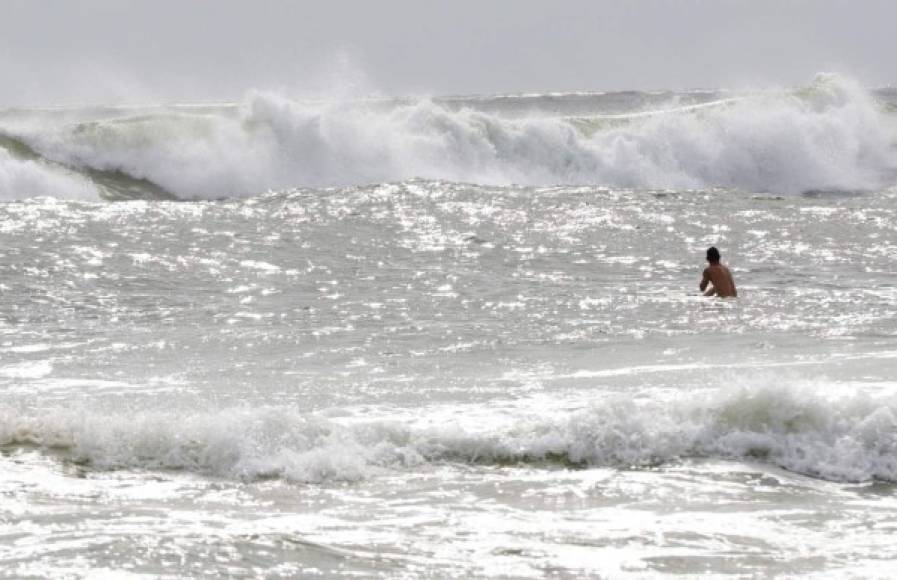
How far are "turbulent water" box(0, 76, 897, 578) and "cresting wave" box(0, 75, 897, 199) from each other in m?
0.36

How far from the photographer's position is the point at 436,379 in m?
10.9

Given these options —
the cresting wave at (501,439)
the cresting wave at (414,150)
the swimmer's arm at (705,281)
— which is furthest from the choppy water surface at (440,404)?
the cresting wave at (414,150)

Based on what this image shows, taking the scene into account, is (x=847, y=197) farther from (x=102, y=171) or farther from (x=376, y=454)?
(x=376, y=454)

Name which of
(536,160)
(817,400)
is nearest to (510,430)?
(817,400)

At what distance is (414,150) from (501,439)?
19719mm

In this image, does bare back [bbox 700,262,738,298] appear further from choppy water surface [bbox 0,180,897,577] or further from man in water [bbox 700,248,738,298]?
choppy water surface [bbox 0,180,897,577]

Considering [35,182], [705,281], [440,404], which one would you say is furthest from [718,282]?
[35,182]

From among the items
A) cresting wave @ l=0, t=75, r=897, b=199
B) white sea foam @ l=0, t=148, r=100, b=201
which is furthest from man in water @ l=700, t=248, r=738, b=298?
white sea foam @ l=0, t=148, r=100, b=201

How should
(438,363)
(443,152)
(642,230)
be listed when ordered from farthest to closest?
(443,152), (642,230), (438,363)

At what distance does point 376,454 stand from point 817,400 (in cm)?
284

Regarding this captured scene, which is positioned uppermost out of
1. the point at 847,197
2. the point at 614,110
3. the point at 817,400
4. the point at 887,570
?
the point at 614,110

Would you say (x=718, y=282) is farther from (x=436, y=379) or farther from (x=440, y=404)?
(x=440, y=404)

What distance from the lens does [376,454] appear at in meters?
8.65

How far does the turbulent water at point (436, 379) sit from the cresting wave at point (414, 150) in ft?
1.17
